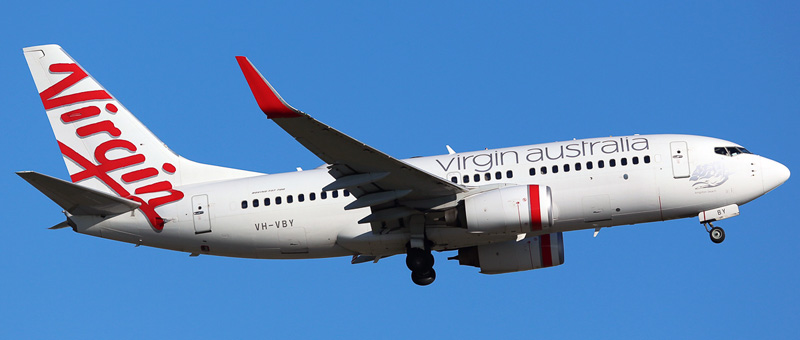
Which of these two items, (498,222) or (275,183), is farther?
(275,183)

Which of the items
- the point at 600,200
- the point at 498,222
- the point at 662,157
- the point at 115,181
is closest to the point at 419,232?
the point at 498,222

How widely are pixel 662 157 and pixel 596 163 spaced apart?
235cm

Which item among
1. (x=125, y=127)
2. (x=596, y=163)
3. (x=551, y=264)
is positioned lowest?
(x=551, y=264)

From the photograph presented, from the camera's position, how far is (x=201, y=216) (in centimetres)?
4169

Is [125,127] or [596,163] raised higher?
[125,127]

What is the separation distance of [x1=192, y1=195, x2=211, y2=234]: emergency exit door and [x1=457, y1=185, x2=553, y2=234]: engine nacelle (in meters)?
9.60

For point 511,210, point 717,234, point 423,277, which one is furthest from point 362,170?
point 717,234

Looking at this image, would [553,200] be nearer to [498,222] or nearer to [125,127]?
[498,222]

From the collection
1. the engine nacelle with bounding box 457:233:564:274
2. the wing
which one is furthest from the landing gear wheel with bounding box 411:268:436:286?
the engine nacelle with bounding box 457:233:564:274

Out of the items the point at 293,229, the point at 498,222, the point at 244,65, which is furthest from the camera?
the point at 293,229

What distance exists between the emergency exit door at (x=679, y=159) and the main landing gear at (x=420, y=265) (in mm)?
9044

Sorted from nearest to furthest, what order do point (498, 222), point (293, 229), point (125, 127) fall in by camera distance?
1. point (498, 222)
2. point (293, 229)
3. point (125, 127)

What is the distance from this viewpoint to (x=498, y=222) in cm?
3841

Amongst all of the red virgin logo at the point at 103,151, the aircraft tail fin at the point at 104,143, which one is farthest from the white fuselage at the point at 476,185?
the aircraft tail fin at the point at 104,143
